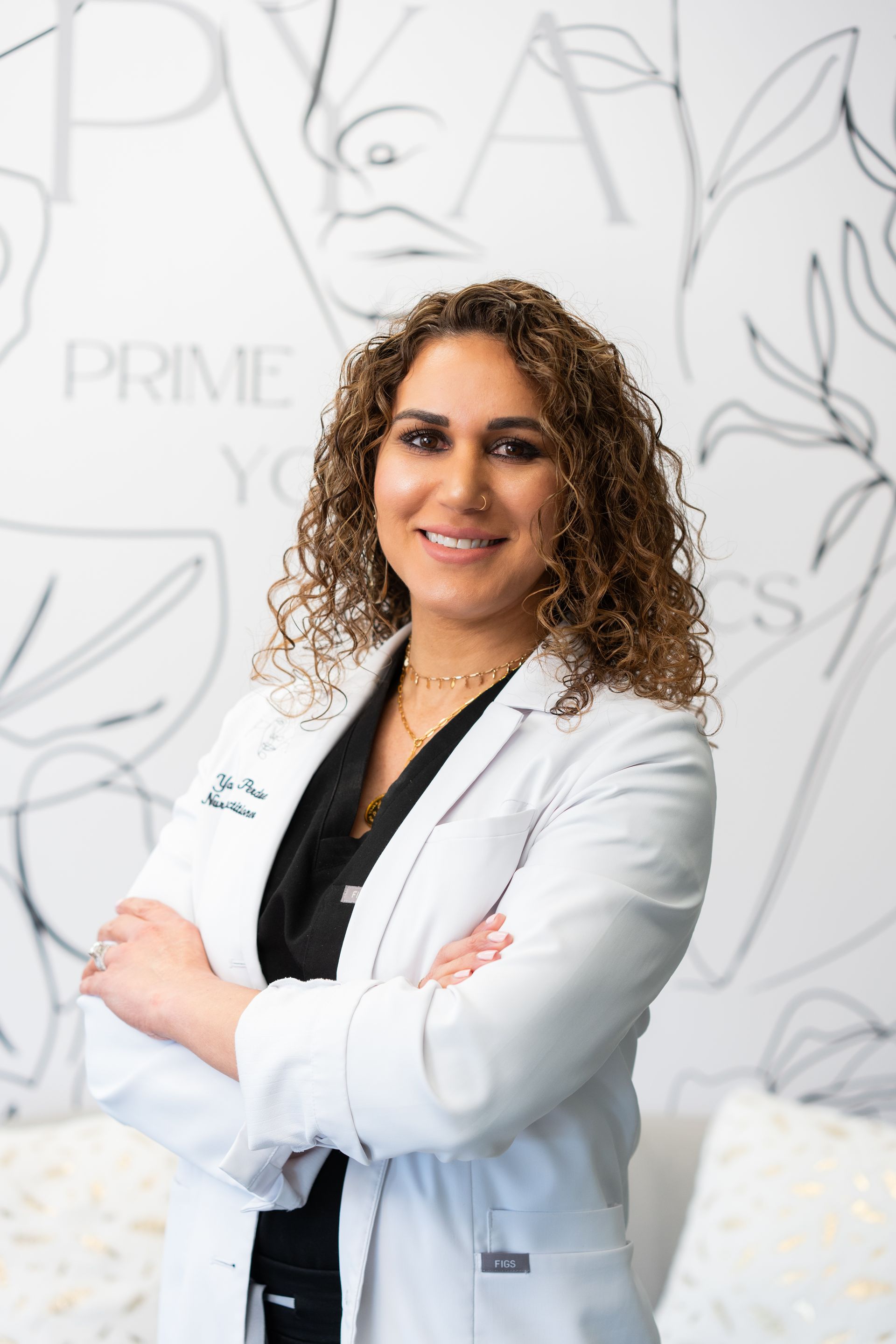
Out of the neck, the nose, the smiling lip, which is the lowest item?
the neck

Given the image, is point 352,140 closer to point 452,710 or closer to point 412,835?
point 452,710

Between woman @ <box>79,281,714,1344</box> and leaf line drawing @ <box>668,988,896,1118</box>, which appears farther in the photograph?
leaf line drawing @ <box>668,988,896,1118</box>

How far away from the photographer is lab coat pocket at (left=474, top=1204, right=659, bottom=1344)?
124 centimetres

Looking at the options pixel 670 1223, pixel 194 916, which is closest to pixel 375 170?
pixel 194 916

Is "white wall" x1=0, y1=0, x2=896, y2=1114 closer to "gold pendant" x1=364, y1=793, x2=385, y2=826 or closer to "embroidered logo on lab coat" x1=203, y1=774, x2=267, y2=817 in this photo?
"embroidered logo on lab coat" x1=203, y1=774, x2=267, y2=817

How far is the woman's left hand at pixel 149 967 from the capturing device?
53.8 inches

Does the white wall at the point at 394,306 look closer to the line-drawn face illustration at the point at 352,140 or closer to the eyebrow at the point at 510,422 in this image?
the line-drawn face illustration at the point at 352,140


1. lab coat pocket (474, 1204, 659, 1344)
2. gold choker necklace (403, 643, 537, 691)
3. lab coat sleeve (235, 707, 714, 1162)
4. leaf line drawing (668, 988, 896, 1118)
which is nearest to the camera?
A: lab coat sleeve (235, 707, 714, 1162)

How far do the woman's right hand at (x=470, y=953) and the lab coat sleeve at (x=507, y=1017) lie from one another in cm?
2

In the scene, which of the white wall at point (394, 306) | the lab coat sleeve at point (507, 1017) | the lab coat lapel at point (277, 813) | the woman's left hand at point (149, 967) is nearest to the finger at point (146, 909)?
the woman's left hand at point (149, 967)

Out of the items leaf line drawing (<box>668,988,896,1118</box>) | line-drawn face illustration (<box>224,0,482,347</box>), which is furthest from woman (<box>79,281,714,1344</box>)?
leaf line drawing (<box>668,988,896,1118</box>)

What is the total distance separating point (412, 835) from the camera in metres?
1.35

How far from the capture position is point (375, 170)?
263 centimetres

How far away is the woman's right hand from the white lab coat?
0.02 m
